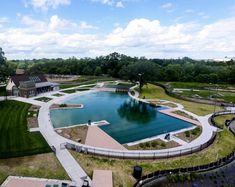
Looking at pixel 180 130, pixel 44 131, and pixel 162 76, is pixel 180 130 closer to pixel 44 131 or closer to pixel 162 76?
pixel 44 131

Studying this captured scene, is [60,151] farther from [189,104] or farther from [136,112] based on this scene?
[189,104]

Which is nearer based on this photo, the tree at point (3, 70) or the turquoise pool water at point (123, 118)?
the turquoise pool water at point (123, 118)

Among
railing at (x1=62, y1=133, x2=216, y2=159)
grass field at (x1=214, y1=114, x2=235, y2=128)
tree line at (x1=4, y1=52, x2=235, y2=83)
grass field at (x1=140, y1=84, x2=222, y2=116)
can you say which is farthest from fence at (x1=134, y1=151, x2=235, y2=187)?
tree line at (x1=4, y1=52, x2=235, y2=83)

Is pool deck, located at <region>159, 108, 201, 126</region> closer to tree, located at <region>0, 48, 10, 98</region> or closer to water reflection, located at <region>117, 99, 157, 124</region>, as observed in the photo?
water reflection, located at <region>117, 99, 157, 124</region>

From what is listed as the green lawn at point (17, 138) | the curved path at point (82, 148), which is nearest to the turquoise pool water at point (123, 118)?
the curved path at point (82, 148)

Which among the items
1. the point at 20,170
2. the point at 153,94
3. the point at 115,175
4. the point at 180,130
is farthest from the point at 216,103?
the point at 20,170

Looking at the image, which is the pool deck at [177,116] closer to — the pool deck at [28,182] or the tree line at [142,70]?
the tree line at [142,70]

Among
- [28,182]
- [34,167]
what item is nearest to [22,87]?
[34,167]
